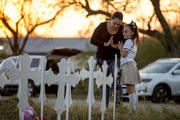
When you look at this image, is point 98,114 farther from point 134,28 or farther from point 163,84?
point 163,84

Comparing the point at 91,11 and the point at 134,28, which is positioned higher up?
the point at 91,11

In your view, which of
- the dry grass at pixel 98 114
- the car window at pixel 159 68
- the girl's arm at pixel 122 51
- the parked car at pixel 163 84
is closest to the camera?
the dry grass at pixel 98 114

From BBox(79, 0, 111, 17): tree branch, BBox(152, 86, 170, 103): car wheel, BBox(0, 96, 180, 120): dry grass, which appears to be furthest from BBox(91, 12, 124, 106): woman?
BBox(79, 0, 111, 17): tree branch

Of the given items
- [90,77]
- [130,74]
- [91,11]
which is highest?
[91,11]

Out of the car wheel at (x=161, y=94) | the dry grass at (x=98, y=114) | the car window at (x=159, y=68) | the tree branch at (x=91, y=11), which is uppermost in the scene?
the tree branch at (x=91, y=11)

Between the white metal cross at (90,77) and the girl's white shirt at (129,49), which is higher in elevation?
the girl's white shirt at (129,49)

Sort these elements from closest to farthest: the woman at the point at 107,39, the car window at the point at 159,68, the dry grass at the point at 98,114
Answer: the dry grass at the point at 98,114, the woman at the point at 107,39, the car window at the point at 159,68

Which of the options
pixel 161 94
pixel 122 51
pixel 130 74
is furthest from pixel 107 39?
pixel 161 94

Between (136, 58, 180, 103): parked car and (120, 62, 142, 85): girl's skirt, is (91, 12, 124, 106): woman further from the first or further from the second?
(136, 58, 180, 103): parked car

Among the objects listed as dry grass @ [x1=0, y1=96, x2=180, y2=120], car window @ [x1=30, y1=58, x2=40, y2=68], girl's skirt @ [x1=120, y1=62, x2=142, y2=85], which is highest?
car window @ [x1=30, y1=58, x2=40, y2=68]

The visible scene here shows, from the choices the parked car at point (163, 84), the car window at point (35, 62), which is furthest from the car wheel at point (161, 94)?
the car window at point (35, 62)

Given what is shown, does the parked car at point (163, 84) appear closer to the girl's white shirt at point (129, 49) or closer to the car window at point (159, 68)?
the car window at point (159, 68)

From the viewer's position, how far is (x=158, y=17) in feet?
74.0

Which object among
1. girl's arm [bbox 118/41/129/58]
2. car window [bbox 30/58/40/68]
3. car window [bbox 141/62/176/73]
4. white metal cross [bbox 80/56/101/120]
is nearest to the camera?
white metal cross [bbox 80/56/101/120]
